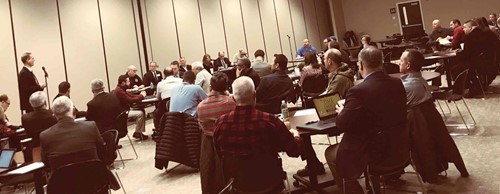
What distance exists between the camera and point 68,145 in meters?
4.07

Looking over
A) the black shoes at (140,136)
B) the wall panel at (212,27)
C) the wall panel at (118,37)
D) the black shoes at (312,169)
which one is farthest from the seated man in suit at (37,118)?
the wall panel at (212,27)

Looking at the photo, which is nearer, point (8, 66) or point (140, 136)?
point (140, 136)

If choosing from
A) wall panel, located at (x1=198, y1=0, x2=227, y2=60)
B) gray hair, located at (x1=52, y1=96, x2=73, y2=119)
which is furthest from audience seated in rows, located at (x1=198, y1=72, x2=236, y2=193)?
wall panel, located at (x1=198, y1=0, x2=227, y2=60)

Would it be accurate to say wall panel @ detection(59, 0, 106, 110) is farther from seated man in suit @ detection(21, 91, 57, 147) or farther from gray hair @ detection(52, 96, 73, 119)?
gray hair @ detection(52, 96, 73, 119)

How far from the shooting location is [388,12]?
1952 cm

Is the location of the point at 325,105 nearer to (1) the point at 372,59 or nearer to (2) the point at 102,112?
(1) the point at 372,59

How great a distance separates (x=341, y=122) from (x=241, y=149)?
76 cm

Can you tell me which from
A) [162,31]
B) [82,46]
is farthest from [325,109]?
[162,31]

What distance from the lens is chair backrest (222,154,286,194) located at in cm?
321

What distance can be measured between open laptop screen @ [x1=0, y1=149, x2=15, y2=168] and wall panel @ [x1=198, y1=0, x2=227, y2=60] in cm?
980

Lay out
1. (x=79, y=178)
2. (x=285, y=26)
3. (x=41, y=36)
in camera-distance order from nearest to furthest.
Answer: (x=79, y=178)
(x=41, y=36)
(x=285, y=26)

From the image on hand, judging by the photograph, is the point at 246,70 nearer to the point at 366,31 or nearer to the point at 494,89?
the point at 494,89

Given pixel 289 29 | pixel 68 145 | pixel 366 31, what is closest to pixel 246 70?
pixel 68 145

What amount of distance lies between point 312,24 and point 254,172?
53.9 feet
